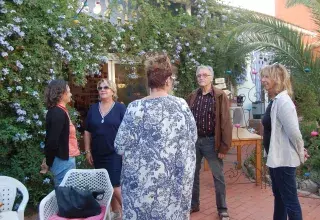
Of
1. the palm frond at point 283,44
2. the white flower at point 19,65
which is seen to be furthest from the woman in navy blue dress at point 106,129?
the palm frond at point 283,44

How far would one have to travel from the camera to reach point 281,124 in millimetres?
2695

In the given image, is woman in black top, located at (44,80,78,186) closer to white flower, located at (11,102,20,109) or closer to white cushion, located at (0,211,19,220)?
white cushion, located at (0,211,19,220)

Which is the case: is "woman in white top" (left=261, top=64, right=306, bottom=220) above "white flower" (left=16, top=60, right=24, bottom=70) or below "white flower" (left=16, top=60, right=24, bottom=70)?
below

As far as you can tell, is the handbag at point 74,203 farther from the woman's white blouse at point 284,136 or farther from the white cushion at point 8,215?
the woman's white blouse at point 284,136

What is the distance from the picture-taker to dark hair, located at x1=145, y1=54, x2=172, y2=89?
2141mm

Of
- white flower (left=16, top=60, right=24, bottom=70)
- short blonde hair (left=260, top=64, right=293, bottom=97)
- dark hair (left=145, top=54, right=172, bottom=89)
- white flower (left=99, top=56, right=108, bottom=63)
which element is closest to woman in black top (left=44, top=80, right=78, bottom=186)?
dark hair (left=145, top=54, right=172, bottom=89)

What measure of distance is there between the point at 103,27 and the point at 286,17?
570 inches

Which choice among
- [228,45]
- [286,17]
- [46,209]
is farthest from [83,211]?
[286,17]

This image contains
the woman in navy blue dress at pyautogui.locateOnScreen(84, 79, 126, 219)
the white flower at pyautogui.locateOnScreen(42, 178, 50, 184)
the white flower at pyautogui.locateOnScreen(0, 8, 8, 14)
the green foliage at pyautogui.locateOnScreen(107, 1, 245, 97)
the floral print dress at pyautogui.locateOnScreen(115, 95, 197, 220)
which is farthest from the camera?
the green foliage at pyautogui.locateOnScreen(107, 1, 245, 97)

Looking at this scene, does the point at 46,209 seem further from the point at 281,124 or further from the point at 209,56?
the point at 209,56

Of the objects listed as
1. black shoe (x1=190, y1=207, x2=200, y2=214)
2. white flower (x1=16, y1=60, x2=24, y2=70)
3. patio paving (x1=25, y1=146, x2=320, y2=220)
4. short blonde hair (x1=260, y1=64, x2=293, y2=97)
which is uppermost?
white flower (x1=16, y1=60, x2=24, y2=70)

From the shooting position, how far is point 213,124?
141 inches

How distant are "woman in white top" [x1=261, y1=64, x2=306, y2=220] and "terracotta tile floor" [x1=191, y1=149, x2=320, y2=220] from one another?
1200 mm

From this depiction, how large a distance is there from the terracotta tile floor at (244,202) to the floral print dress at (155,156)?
185cm
